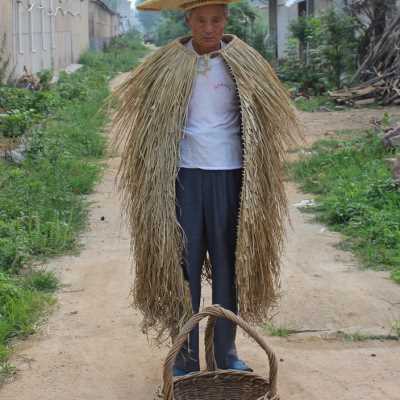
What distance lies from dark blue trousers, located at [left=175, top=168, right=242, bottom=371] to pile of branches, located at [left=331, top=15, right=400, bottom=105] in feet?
38.3

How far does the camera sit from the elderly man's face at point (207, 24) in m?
3.36

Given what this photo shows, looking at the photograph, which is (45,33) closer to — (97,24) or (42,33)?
(42,33)

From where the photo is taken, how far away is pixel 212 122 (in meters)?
3.44

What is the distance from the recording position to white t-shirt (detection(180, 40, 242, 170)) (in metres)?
3.42

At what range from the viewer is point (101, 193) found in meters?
8.32

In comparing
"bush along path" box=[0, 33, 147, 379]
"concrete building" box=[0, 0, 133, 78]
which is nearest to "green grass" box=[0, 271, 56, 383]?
"bush along path" box=[0, 33, 147, 379]

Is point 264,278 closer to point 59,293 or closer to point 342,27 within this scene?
point 59,293

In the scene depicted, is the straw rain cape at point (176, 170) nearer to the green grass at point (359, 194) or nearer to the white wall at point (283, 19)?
the green grass at point (359, 194)

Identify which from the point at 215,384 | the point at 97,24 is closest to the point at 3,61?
the point at 215,384

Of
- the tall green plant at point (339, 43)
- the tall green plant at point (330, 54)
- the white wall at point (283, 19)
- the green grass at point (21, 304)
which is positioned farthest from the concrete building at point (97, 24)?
the green grass at point (21, 304)

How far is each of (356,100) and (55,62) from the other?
10.8 metres

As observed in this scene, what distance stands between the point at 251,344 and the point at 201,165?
1.27 m

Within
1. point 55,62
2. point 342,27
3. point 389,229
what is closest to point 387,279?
point 389,229

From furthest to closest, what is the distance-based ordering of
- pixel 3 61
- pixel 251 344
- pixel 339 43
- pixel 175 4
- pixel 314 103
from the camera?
1. pixel 339 43
2. pixel 314 103
3. pixel 3 61
4. pixel 251 344
5. pixel 175 4
